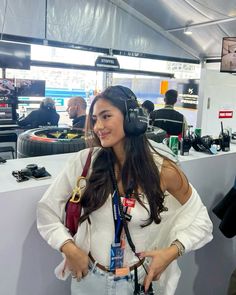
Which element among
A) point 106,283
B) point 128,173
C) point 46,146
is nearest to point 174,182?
point 128,173

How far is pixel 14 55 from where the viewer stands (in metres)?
5.89

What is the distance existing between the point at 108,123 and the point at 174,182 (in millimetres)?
342

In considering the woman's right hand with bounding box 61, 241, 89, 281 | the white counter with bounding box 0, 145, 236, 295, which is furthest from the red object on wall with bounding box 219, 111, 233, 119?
the woman's right hand with bounding box 61, 241, 89, 281

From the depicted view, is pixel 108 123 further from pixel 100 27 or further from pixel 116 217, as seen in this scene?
pixel 100 27

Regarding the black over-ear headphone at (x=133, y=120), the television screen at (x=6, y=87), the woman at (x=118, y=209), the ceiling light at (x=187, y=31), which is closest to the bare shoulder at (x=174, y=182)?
the woman at (x=118, y=209)

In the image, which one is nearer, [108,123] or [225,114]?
[108,123]

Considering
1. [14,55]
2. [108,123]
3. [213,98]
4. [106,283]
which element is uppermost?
[14,55]

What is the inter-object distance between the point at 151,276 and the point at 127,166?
39 centimetres

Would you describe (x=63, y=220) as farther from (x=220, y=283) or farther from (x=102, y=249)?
(x=220, y=283)

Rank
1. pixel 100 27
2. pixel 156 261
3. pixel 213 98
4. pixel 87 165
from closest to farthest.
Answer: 1. pixel 156 261
2. pixel 87 165
3. pixel 213 98
4. pixel 100 27

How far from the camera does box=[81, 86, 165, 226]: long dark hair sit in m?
1.12

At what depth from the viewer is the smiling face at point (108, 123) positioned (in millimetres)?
1125

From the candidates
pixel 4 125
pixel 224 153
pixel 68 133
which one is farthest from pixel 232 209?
pixel 4 125

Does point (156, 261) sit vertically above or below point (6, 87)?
below
